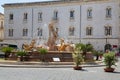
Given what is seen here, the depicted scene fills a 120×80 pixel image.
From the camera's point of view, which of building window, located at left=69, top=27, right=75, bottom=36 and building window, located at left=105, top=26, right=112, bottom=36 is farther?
building window, located at left=69, top=27, right=75, bottom=36

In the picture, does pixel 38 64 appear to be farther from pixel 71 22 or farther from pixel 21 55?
pixel 71 22

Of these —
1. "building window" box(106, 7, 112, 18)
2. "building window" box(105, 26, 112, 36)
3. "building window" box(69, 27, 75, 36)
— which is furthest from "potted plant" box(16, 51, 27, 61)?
"building window" box(69, 27, 75, 36)

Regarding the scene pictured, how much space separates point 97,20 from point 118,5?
194 inches

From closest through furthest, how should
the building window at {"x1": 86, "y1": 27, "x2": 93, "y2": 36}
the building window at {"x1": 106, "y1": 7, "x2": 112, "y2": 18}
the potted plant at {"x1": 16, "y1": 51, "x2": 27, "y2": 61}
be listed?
the potted plant at {"x1": 16, "y1": 51, "x2": 27, "y2": 61} → the building window at {"x1": 106, "y1": 7, "x2": 112, "y2": 18} → the building window at {"x1": 86, "y1": 27, "x2": 93, "y2": 36}

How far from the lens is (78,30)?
225ft

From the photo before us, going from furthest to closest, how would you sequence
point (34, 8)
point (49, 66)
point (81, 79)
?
1. point (34, 8)
2. point (49, 66)
3. point (81, 79)

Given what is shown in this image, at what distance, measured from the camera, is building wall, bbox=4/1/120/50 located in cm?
6550

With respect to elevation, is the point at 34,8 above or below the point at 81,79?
above

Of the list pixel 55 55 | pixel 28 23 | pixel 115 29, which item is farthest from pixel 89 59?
pixel 28 23

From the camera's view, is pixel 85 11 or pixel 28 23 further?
pixel 28 23

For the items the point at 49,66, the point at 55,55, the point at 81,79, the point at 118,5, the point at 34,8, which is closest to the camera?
the point at 81,79

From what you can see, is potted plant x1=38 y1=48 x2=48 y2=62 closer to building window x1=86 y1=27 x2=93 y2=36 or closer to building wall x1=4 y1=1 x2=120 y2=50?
building wall x1=4 y1=1 x2=120 y2=50

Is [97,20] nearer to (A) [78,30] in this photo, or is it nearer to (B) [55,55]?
(A) [78,30]

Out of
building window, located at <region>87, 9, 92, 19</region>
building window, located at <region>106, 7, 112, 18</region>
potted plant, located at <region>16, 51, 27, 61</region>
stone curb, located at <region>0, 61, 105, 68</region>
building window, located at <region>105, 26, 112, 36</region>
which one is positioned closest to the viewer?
stone curb, located at <region>0, 61, 105, 68</region>
